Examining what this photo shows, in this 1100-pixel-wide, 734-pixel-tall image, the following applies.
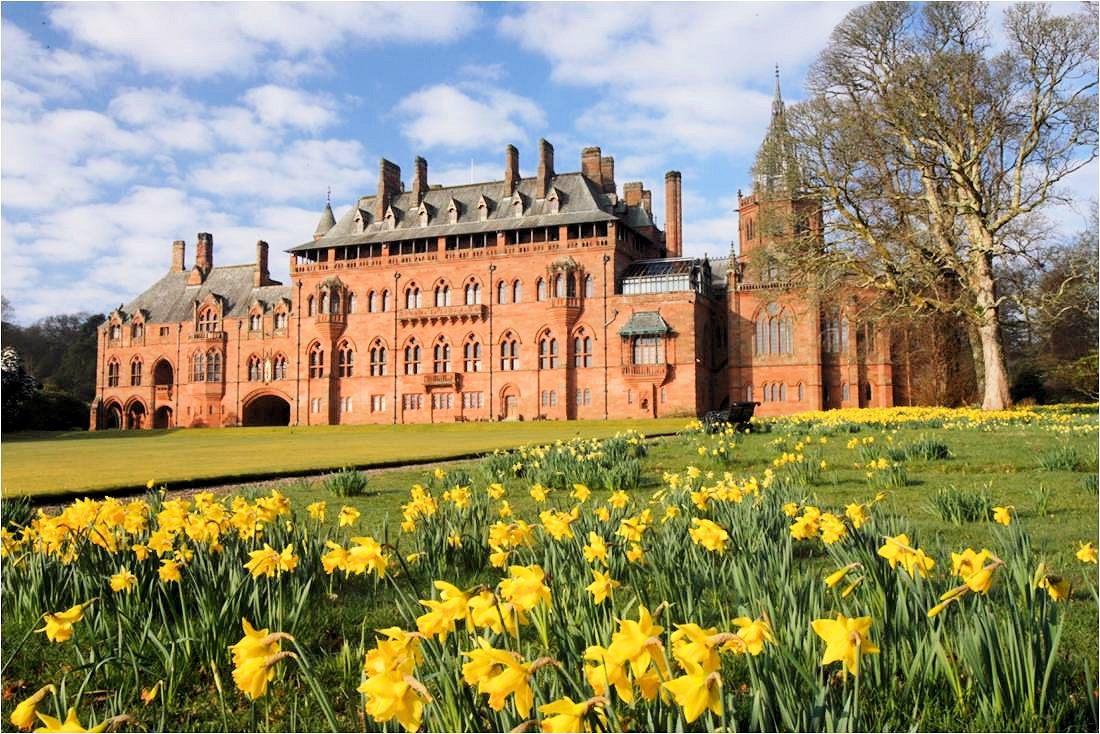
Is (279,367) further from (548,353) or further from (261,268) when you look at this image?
(548,353)

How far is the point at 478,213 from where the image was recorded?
5316 cm

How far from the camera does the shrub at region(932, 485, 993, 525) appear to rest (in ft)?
23.1

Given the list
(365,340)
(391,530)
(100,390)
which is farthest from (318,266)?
(391,530)

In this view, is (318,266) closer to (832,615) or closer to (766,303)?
(766,303)

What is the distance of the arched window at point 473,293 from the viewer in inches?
2044

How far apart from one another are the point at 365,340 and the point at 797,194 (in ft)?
110

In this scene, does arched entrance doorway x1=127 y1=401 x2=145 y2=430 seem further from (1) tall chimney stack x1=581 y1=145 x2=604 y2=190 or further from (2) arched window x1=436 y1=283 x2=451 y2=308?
(1) tall chimney stack x1=581 y1=145 x2=604 y2=190

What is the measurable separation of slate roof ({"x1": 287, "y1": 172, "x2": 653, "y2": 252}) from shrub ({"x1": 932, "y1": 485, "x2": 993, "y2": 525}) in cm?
4153

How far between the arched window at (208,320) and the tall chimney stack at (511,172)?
24.6m

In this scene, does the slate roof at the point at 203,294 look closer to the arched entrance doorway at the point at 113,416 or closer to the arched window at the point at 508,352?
the arched entrance doorway at the point at 113,416

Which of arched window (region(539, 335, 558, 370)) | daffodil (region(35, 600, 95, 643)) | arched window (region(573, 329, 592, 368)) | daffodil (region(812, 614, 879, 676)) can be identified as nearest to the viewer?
daffodil (region(812, 614, 879, 676))

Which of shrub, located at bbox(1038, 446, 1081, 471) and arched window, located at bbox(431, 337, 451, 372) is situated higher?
arched window, located at bbox(431, 337, 451, 372)

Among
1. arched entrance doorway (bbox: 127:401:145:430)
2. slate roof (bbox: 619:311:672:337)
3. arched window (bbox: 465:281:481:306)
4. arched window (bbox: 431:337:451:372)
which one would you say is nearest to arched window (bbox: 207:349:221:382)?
arched entrance doorway (bbox: 127:401:145:430)

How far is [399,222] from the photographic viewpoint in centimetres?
5531
